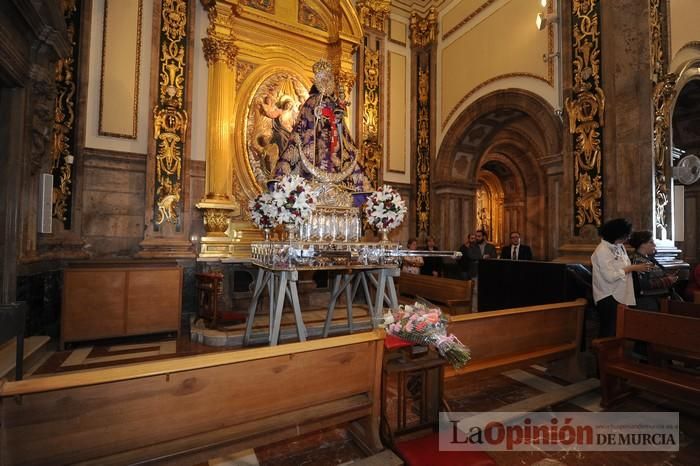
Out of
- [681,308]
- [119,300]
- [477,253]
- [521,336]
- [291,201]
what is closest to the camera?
[521,336]

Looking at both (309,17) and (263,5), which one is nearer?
(263,5)

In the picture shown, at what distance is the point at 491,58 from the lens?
23.2 feet

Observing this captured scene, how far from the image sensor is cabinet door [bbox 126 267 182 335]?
187 inches

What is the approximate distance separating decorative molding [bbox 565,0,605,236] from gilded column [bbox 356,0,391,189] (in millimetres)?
3619

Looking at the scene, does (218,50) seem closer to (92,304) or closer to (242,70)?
(242,70)

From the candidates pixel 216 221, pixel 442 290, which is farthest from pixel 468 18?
pixel 216 221

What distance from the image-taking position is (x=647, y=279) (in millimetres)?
4055

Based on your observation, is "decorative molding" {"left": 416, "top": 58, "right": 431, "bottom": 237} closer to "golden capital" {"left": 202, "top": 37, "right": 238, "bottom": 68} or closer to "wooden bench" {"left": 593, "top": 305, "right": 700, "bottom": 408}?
"golden capital" {"left": 202, "top": 37, "right": 238, "bottom": 68}

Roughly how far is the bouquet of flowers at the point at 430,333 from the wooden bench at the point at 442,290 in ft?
8.98

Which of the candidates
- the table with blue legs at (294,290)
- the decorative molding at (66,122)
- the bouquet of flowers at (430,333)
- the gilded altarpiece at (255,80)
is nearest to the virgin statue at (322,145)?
the table with blue legs at (294,290)

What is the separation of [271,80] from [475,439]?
6543 millimetres

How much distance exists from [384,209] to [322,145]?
1129mm

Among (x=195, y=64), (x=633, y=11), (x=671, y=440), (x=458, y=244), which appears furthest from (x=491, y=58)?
(x=671, y=440)

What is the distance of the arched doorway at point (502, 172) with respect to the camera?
6.14 meters
